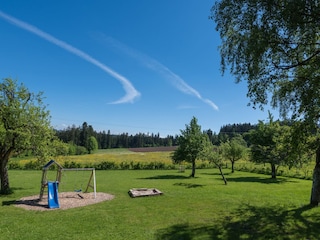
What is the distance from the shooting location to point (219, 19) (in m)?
10.3

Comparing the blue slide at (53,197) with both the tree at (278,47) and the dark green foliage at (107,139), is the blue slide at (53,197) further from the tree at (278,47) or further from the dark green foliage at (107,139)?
the dark green foliage at (107,139)

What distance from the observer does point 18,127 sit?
18.4 metres

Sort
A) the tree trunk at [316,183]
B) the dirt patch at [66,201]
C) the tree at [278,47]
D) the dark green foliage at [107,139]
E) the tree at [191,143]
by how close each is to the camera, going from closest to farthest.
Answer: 1. the tree at [278,47]
2. the tree trunk at [316,183]
3. the dirt patch at [66,201]
4. the tree at [191,143]
5. the dark green foliage at [107,139]

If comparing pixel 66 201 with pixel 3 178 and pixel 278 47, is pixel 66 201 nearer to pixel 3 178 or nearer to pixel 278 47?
pixel 3 178

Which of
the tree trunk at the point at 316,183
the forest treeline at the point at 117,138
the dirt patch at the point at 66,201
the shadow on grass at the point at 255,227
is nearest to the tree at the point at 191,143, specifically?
the dirt patch at the point at 66,201

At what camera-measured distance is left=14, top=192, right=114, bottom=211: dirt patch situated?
1455cm

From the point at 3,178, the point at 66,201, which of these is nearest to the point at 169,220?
the point at 66,201

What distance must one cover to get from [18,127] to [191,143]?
20265 millimetres

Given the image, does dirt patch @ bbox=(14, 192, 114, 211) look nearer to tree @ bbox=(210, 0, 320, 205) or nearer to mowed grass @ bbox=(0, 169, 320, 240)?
mowed grass @ bbox=(0, 169, 320, 240)

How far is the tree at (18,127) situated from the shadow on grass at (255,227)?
13.3 metres

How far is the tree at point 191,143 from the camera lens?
1289 inches

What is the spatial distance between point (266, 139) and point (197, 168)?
62.4ft

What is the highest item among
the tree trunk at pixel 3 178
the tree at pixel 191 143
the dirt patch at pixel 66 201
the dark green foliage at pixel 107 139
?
the dark green foliage at pixel 107 139

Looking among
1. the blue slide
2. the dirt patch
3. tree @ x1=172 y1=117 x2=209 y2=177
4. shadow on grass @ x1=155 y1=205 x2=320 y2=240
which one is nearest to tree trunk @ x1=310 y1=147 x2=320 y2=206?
shadow on grass @ x1=155 y1=205 x2=320 y2=240
